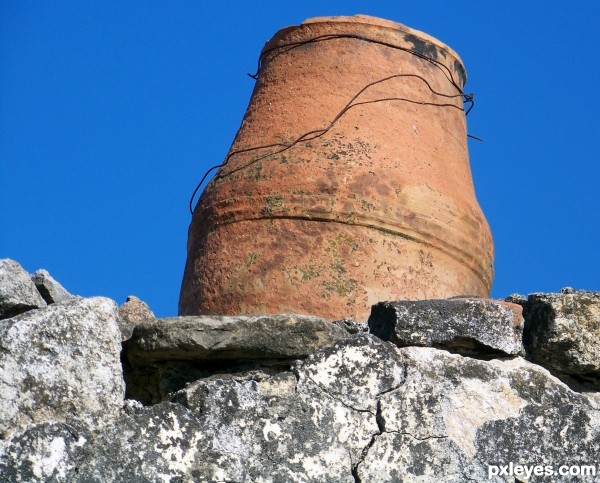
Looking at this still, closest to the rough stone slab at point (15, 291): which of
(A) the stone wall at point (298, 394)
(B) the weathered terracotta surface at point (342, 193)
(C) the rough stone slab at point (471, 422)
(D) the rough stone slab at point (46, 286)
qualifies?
(A) the stone wall at point (298, 394)

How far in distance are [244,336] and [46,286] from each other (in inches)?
34.9

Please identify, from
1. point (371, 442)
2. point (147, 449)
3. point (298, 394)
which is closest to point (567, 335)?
point (371, 442)

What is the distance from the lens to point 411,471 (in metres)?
4.03

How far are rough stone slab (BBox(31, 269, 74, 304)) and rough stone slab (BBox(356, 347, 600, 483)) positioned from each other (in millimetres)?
1279

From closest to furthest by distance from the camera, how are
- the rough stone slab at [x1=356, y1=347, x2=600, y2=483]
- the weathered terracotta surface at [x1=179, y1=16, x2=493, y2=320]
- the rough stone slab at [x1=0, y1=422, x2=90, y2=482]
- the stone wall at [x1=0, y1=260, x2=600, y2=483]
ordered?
the rough stone slab at [x1=0, y1=422, x2=90, y2=482] → the stone wall at [x1=0, y1=260, x2=600, y2=483] → the rough stone slab at [x1=356, y1=347, x2=600, y2=483] → the weathered terracotta surface at [x1=179, y1=16, x2=493, y2=320]

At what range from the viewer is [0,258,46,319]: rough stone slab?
4500mm

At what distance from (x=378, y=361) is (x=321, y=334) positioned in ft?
0.74

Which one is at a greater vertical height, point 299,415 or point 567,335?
point 567,335

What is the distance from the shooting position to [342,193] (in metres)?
5.07

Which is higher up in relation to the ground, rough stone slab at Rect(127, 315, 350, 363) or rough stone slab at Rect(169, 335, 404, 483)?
rough stone slab at Rect(127, 315, 350, 363)

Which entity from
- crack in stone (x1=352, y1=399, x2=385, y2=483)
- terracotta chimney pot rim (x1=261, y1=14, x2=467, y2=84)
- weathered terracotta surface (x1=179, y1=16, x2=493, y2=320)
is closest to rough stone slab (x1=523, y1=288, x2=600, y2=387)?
weathered terracotta surface (x1=179, y1=16, x2=493, y2=320)

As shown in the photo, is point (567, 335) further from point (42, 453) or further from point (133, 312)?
point (42, 453)

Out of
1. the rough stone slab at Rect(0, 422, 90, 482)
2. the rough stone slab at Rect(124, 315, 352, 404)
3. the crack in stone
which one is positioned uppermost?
the rough stone slab at Rect(124, 315, 352, 404)

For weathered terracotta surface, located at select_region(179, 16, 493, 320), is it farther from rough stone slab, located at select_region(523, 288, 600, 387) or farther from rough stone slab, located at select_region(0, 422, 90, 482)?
rough stone slab, located at select_region(0, 422, 90, 482)
